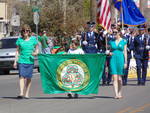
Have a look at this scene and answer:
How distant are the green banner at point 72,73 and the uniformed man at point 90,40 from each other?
5.30 meters

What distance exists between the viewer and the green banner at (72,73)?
16297mm

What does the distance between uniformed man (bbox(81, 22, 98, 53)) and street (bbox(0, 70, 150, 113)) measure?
3058 mm

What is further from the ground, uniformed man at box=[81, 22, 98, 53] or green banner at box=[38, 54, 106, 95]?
uniformed man at box=[81, 22, 98, 53]

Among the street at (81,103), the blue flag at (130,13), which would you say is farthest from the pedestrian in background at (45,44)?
the street at (81,103)

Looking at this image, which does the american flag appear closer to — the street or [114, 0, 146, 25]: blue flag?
the street

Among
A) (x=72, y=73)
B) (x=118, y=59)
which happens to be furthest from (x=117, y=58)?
(x=72, y=73)

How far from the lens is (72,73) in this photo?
1638cm

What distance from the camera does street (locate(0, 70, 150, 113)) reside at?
14.1m

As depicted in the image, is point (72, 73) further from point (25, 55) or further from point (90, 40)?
point (90, 40)

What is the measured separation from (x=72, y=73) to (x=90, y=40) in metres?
5.56

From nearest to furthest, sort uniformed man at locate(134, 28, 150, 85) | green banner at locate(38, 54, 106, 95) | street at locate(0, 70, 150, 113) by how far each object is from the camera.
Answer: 1. street at locate(0, 70, 150, 113)
2. green banner at locate(38, 54, 106, 95)
3. uniformed man at locate(134, 28, 150, 85)

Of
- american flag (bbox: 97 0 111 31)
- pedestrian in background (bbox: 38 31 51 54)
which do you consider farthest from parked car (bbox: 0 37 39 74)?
american flag (bbox: 97 0 111 31)

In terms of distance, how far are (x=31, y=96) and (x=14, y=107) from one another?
8.95 feet

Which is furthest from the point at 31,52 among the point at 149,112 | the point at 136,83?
the point at 136,83
